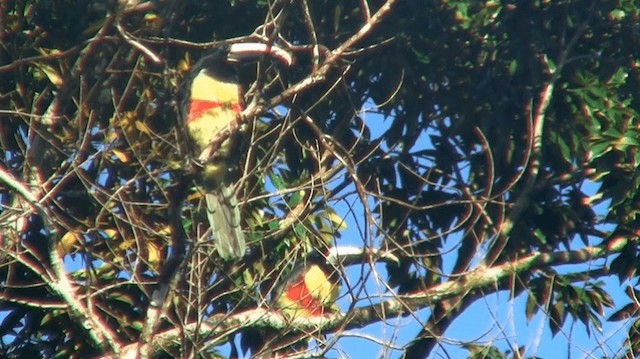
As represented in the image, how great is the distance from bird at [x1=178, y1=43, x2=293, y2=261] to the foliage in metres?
0.14

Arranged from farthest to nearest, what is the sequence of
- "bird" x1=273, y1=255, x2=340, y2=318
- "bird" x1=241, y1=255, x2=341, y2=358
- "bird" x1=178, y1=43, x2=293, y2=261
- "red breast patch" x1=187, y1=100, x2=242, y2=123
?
1. "red breast patch" x1=187, y1=100, x2=242, y2=123
2. "bird" x1=273, y1=255, x2=340, y2=318
3. "bird" x1=241, y1=255, x2=341, y2=358
4. "bird" x1=178, y1=43, x2=293, y2=261

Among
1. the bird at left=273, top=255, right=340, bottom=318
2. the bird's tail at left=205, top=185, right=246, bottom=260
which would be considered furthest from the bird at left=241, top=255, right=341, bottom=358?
the bird's tail at left=205, top=185, right=246, bottom=260

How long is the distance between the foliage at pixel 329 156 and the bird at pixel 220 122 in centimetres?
14

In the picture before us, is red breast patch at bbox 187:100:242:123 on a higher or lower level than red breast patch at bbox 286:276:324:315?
higher

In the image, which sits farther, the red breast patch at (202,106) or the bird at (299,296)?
the red breast patch at (202,106)

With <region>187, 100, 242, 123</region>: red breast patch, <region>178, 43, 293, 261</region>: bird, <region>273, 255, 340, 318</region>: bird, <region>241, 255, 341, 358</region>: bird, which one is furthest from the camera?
<region>187, 100, 242, 123</region>: red breast patch

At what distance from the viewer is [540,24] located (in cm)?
846

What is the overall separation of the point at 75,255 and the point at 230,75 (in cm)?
152

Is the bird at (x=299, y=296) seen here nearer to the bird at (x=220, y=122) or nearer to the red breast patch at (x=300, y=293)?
the red breast patch at (x=300, y=293)

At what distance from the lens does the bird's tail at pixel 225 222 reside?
6445mm

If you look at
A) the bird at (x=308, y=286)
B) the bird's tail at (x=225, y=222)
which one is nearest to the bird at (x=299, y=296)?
the bird at (x=308, y=286)

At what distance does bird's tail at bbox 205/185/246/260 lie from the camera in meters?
6.45

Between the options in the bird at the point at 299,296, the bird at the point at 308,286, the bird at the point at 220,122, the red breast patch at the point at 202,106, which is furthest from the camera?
the red breast patch at the point at 202,106

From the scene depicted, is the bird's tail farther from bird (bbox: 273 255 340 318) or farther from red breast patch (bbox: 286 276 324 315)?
red breast patch (bbox: 286 276 324 315)
